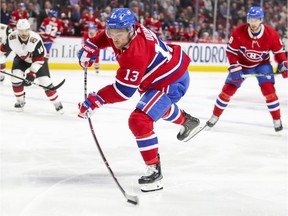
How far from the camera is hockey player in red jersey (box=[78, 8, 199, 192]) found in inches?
112

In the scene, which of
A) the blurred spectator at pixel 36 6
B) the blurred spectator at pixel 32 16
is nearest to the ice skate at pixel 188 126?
the blurred spectator at pixel 32 16

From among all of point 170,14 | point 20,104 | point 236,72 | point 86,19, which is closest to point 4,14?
point 86,19

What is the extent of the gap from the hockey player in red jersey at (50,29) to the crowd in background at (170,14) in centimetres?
28

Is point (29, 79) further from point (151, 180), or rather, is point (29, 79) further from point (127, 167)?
point (151, 180)

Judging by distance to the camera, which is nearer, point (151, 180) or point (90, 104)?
point (90, 104)

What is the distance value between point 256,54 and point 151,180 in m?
2.22

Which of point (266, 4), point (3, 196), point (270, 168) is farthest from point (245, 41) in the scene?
point (266, 4)

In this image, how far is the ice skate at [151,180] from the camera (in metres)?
3.06

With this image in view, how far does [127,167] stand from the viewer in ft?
11.9

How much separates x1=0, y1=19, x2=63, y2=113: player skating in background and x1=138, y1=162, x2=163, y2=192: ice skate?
2.82 meters

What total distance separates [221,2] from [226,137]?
30.8 feet

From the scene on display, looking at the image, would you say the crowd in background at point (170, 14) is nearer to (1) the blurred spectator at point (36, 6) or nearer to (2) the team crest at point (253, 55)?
(1) the blurred spectator at point (36, 6)

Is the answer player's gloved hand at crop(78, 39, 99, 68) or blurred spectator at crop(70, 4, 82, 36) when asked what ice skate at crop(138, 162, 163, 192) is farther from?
blurred spectator at crop(70, 4, 82, 36)

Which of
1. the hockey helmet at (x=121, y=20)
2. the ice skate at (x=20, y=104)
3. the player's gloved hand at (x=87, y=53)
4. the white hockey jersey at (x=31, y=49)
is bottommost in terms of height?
the ice skate at (x=20, y=104)
